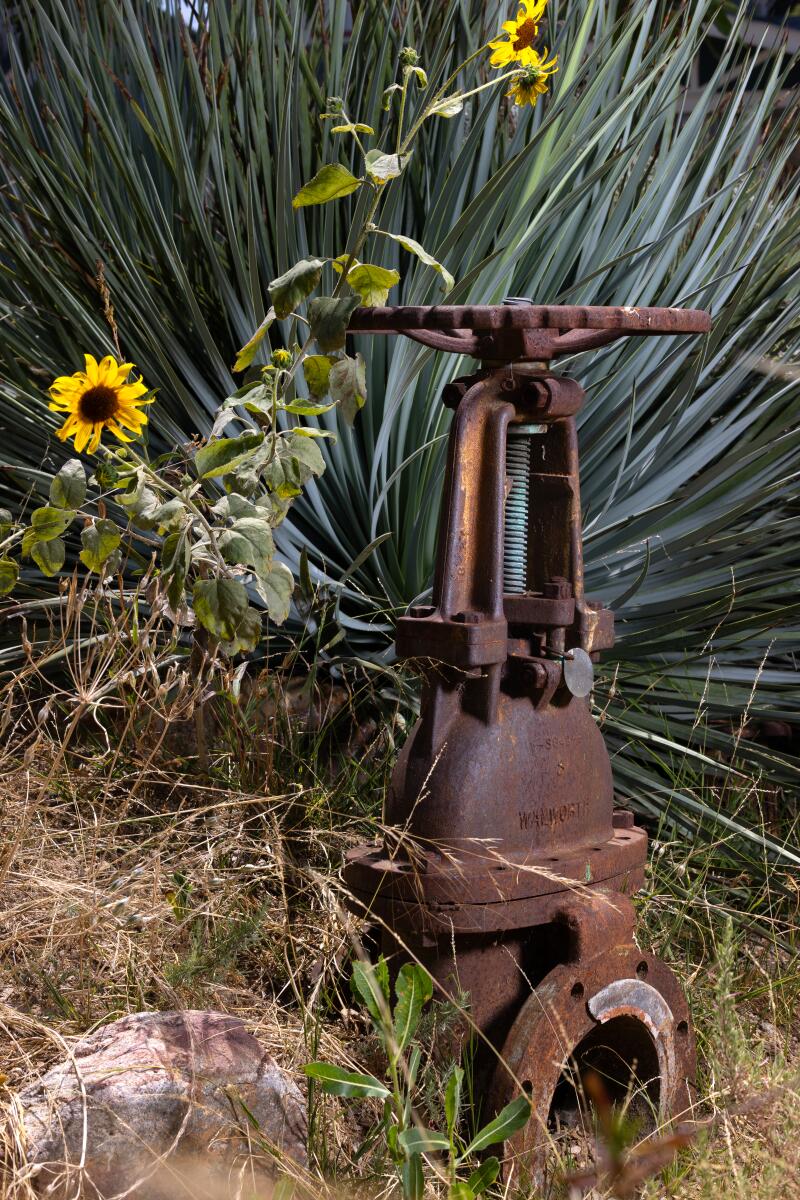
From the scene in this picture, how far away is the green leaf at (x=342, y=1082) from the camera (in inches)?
56.8

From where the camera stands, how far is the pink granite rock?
1417mm

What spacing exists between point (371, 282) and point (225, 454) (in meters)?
0.31

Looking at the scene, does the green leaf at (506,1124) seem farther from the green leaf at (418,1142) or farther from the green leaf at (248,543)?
the green leaf at (248,543)

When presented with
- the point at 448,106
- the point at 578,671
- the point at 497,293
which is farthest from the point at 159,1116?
the point at 497,293

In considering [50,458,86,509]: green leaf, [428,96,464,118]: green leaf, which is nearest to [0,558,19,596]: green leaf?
[50,458,86,509]: green leaf

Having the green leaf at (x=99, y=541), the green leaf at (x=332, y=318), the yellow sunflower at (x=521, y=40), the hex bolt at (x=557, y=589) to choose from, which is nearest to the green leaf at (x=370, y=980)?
the hex bolt at (x=557, y=589)

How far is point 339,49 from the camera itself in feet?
8.98

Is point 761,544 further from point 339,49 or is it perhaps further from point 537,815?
point 339,49

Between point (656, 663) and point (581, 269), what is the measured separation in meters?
0.86

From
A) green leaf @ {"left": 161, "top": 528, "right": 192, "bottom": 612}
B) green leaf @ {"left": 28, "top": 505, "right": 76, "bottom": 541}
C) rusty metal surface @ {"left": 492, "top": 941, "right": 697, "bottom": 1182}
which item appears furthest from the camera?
green leaf @ {"left": 28, "top": 505, "right": 76, "bottom": 541}

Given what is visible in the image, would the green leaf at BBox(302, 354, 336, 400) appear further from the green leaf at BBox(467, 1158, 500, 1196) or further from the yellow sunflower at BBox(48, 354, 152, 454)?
the green leaf at BBox(467, 1158, 500, 1196)

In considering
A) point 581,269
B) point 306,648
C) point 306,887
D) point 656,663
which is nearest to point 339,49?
point 581,269

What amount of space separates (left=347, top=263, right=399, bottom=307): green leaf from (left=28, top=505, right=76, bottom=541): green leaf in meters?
0.49

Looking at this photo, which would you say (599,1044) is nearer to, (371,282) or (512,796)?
(512,796)
